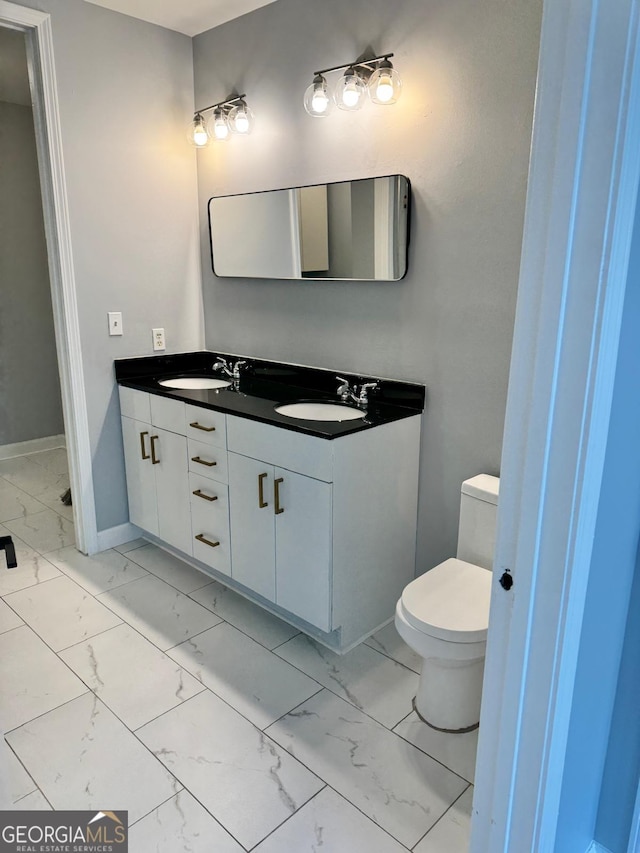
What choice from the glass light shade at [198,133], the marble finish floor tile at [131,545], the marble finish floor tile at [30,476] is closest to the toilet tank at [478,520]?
the marble finish floor tile at [131,545]

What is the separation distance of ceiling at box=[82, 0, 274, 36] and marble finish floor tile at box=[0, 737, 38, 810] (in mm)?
2867

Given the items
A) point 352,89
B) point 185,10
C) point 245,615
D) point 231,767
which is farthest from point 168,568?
point 185,10

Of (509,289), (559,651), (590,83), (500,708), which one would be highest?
(590,83)

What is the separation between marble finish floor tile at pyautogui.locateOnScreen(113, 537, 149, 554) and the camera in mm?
3016

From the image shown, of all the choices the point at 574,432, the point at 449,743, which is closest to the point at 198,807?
the point at 449,743

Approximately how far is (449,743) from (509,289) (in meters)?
1.45

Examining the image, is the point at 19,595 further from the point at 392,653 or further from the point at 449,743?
the point at 449,743

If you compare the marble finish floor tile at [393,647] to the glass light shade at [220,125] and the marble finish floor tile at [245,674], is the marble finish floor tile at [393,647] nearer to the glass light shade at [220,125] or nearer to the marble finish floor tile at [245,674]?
the marble finish floor tile at [245,674]

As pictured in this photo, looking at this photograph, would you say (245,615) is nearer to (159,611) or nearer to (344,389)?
(159,611)

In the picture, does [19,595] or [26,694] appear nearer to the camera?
[26,694]

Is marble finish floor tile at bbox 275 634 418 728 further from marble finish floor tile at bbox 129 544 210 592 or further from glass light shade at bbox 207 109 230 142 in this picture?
glass light shade at bbox 207 109 230 142

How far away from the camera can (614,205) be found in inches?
33.8

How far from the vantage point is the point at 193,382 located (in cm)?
301

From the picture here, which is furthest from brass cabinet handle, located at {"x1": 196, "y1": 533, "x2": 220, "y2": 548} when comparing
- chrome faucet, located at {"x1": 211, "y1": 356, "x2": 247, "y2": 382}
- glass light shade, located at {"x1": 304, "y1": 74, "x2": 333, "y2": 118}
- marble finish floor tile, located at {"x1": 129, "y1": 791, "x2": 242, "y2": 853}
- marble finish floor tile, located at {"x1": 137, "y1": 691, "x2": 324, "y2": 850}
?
glass light shade, located at {"x1": 304, "y1": 74, "x2": 333, "y2": 118}
